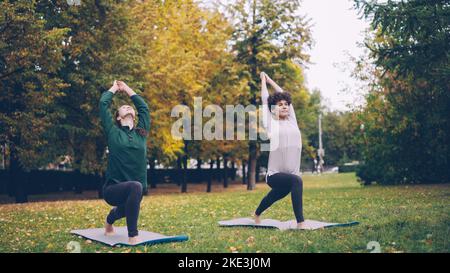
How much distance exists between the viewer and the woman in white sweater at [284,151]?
310 inches

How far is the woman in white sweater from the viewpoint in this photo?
7875mm

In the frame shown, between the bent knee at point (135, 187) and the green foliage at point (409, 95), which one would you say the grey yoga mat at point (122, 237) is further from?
the green foliage at point (409, 95)

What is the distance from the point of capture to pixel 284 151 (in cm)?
793

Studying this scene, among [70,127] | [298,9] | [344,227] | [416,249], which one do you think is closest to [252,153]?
[298,9]

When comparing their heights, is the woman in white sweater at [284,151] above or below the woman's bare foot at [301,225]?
above

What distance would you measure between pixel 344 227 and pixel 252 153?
20129 mm

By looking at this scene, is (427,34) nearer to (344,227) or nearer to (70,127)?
(344,227)

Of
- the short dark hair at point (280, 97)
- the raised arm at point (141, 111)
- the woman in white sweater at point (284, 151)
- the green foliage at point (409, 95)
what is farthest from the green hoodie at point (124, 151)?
the green foliage at point (409, 95)

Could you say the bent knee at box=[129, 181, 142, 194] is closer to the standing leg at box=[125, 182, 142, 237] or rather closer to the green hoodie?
the standing leg at box=[125, 182, 142, 237]

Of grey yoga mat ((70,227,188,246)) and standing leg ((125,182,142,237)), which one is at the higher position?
standing leg ((125,182,142,237))

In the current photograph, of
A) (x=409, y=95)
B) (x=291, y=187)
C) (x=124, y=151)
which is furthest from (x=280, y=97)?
(x=409, y=95)

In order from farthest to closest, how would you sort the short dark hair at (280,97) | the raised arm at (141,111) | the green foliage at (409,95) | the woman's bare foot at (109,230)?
1. the green foliage at (409,95)
2. the short dark hair at (280,97)
3. the woman's bare foot at (109,230)
4. the raised arm at (141,111)

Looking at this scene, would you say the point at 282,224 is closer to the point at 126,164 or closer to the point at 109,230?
the point at 109,230

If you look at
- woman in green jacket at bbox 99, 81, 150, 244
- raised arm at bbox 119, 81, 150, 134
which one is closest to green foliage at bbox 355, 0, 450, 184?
raised arm at bbox 119, 81, 150, 134
